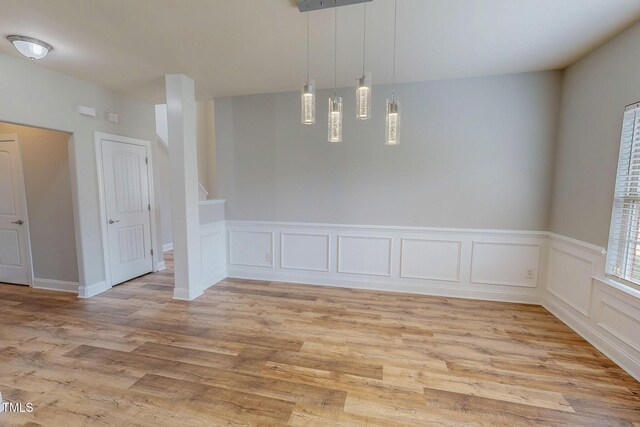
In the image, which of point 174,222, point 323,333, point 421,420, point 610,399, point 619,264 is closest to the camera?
point 421,420

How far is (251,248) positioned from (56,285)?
264cm

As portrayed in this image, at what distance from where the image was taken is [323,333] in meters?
2.81

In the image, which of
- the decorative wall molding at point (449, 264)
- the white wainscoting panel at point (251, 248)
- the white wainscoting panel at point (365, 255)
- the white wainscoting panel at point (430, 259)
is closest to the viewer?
the decorative wall molding at point (449, 264)

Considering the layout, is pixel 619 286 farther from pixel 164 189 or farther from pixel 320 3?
pixel 164 189

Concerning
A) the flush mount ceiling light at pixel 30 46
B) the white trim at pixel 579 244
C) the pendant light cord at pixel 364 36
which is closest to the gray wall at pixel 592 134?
the white trim at pixel 579 244

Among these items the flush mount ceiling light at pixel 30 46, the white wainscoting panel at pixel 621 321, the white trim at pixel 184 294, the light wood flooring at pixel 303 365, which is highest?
the flush mount ceiling light at pixel 30 46

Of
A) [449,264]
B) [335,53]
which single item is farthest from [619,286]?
[335,53]

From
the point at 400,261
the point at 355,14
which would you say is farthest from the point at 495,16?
the point at 400,261

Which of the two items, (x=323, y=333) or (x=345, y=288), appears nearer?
(x=323, y=333)

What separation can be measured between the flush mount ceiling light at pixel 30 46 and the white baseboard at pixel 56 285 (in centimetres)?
277

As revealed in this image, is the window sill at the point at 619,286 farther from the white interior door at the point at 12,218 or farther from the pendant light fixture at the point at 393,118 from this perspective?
the white interior door at the point at 12,218

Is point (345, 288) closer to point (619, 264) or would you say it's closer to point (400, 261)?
point (400, 261)

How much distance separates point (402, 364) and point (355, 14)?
110 inches

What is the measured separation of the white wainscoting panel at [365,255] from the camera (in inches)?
156
